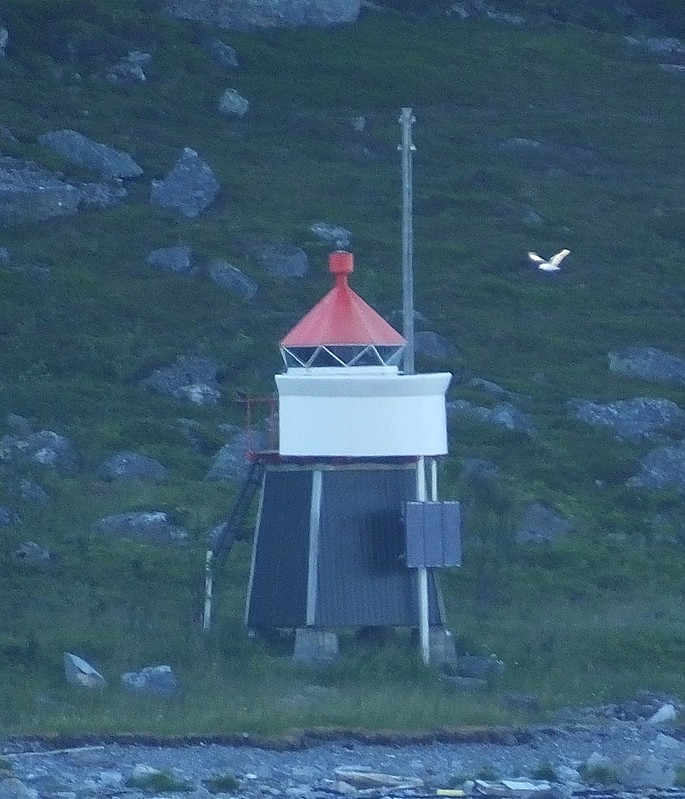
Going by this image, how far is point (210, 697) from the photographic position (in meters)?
19.4

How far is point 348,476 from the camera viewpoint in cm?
2144

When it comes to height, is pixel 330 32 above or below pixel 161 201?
above

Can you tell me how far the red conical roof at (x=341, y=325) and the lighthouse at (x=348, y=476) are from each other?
0.04 ft

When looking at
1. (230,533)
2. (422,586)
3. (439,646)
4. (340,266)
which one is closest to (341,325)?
(340,266)

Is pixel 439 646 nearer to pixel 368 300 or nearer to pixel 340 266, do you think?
pixel 340 266

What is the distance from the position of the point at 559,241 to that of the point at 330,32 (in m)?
20.3

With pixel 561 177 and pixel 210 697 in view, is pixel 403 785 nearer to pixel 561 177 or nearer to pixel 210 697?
pixel 210 697

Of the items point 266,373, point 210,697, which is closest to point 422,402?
point 210,697

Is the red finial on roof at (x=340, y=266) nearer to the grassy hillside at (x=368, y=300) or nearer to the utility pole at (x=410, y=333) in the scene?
the utility pole at (x=410, y=333)

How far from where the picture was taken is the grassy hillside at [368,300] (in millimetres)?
21000

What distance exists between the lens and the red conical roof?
21.1m

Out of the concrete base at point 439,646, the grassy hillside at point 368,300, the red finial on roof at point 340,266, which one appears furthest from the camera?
the red finial on roof at point 340,266

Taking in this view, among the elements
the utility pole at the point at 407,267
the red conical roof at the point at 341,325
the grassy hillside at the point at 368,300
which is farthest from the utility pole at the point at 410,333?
the red conical roof at the point at 341,325

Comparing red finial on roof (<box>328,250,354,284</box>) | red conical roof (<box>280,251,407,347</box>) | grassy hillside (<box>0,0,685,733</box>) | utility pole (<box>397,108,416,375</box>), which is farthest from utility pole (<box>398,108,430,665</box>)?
red finial on roof (<box>328,250,354,284</box>)
